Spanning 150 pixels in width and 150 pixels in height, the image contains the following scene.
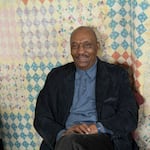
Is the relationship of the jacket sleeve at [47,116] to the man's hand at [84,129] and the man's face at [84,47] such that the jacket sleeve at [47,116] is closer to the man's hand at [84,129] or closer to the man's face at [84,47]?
the man's hand at [84,129]

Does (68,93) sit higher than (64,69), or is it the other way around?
(64,69)

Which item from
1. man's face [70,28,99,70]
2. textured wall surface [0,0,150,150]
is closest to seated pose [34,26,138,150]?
man's face [70,28,99,70]

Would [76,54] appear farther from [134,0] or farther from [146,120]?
[146,120]

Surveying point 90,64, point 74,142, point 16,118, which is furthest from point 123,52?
point 16,118

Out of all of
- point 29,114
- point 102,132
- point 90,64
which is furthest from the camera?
point 29,114

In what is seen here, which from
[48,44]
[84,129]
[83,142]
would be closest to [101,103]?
[84,129]

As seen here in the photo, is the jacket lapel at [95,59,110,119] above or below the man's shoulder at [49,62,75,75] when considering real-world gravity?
below

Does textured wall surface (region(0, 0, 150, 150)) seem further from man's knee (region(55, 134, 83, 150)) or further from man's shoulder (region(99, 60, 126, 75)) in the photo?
man's knee (region(55, 134, 83, 150))

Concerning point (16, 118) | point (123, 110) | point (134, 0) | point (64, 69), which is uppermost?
point (134, 0)

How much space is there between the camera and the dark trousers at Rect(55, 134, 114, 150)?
1.82 m

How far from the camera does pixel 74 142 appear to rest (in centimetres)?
182

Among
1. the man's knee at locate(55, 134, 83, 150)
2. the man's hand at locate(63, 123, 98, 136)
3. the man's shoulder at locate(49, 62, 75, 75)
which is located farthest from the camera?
the man's shoulder at locate(49, 62, 75, 75)

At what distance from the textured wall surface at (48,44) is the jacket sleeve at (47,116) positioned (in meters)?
0.26

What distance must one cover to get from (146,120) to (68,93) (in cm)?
56
